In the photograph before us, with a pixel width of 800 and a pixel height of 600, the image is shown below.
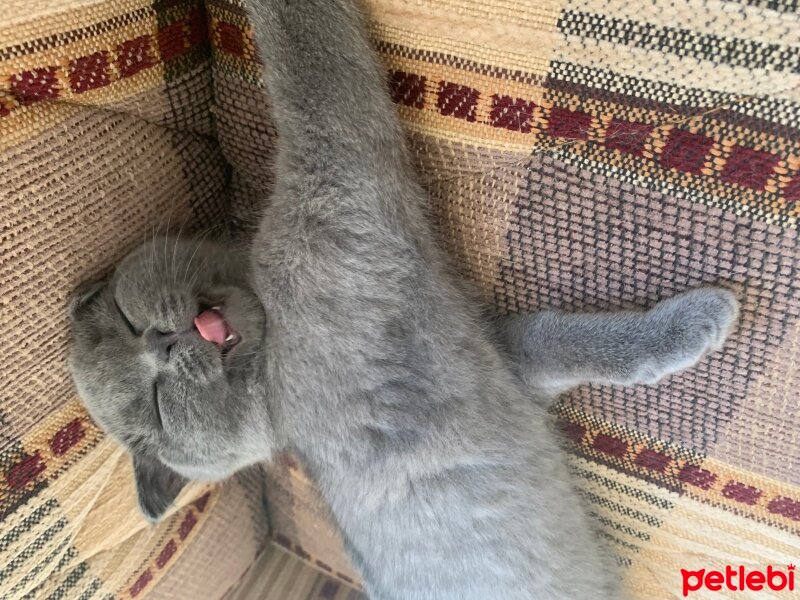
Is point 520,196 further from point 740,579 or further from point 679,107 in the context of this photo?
point 740,579

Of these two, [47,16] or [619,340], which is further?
[619,340]

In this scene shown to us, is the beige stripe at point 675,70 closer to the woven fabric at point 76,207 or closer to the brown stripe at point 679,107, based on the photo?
the brown stripe at point 679,107

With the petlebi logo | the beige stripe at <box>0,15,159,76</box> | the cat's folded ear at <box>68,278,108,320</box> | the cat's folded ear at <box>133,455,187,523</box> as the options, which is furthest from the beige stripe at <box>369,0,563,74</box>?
the petlebi logo

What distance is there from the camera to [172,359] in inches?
34.3

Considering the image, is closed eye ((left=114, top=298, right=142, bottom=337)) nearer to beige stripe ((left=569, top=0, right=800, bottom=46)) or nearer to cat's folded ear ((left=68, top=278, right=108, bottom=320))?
cat's folded ear ((left=68, top=278, right=108, bottom=320))

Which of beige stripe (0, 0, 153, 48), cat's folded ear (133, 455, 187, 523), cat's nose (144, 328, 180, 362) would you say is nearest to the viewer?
beige stripe (0, 0, 153, 48)

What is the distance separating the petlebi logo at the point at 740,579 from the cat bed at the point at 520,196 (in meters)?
0.02

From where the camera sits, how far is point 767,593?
1008 mm

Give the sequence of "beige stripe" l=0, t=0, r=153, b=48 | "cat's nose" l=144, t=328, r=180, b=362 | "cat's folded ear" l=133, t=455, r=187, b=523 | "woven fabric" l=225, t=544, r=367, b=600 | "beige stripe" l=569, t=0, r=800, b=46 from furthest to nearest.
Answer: "woven fabric" l=225, t=544, r=367, b=600
"cat's folded ear" l=133, t=455, r=187, b=523
"cat's nose" l=144, t=328, r=180, b=362
"beige stripe" l=0, t=0, r=153, b=48
"beige stripe" l=569, t=0, r=800, b=46

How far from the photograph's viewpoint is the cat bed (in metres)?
0.67

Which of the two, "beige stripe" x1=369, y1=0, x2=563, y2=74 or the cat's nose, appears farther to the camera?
the cat's nose

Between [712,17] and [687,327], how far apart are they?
1.14 ft

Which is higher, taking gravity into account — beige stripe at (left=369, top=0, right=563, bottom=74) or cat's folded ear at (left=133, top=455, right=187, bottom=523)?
beige stripe at (left=369, top=0, right=563, bottom=74)

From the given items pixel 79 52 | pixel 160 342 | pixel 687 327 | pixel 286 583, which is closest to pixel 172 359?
pixel 160 342
